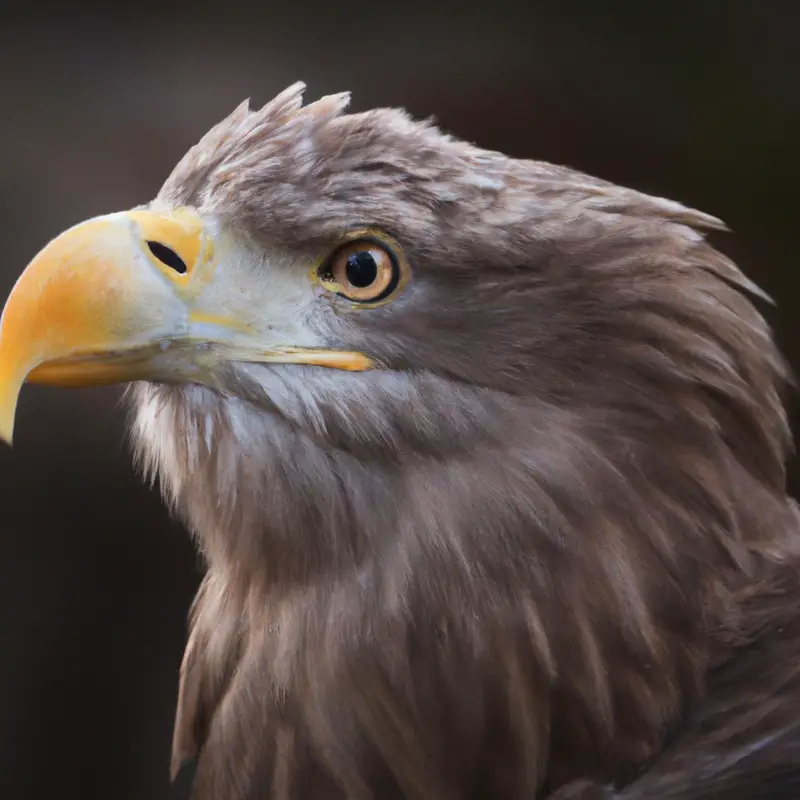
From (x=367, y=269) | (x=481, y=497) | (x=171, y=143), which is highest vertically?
(x=171, y=143)

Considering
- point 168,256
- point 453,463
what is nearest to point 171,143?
point 168,256

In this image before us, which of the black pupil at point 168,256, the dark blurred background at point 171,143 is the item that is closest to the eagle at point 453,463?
the black pupil at point 168,256

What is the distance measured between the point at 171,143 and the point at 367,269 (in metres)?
1.21

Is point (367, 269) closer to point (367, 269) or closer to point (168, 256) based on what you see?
point (367, 269)

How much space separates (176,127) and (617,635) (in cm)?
145

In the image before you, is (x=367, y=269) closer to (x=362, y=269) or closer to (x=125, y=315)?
(x=362, y=269)

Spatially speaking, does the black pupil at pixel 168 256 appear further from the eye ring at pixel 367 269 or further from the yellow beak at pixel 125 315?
the eye ring at pixel 367 269

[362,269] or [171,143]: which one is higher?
[171,143]

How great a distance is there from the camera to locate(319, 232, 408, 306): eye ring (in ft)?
3.05

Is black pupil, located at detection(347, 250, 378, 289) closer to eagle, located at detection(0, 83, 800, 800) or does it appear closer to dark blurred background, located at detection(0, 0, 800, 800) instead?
eagle, located at detection(0, 83, 800, 800)

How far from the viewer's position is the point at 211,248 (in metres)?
0.96

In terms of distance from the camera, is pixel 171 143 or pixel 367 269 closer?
pixel 367 269

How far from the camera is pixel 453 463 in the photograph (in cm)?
95

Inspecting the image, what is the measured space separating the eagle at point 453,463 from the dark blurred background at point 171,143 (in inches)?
34.2
